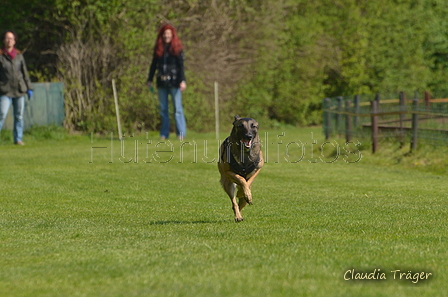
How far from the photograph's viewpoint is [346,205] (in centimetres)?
1088

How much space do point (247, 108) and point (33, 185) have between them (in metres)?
16.9

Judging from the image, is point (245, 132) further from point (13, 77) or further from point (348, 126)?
point (348, 126)

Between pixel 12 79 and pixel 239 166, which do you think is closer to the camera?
pixel 239 166

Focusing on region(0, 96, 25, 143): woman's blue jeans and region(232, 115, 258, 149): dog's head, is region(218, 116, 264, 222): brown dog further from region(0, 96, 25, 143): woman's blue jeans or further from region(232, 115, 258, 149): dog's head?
region(0, 96, 25, 143): woman's blue jeans

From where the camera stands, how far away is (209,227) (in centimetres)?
866

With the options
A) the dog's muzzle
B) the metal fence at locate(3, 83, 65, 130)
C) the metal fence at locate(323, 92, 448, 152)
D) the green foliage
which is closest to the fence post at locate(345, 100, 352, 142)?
the metal fence at locate(323, 92, 448, 152)

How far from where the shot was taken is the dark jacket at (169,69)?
67.9ft

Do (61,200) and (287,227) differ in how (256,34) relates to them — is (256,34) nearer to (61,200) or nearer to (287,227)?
(61,200)

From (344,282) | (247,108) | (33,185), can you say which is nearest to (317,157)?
(33,185)

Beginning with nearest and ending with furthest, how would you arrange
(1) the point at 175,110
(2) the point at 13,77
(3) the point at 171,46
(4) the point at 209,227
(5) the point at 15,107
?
(4) the point at 209,227 < (2) the point at 13,77 < (5) the point at 15,107 < (3) the point at 171,46 < (1) the point at 175,110

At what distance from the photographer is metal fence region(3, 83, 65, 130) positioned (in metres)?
22.3

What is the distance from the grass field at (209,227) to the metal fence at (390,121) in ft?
1.88

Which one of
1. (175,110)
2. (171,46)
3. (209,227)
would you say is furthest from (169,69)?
(209,227)

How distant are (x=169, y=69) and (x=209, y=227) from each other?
12.5 metres
